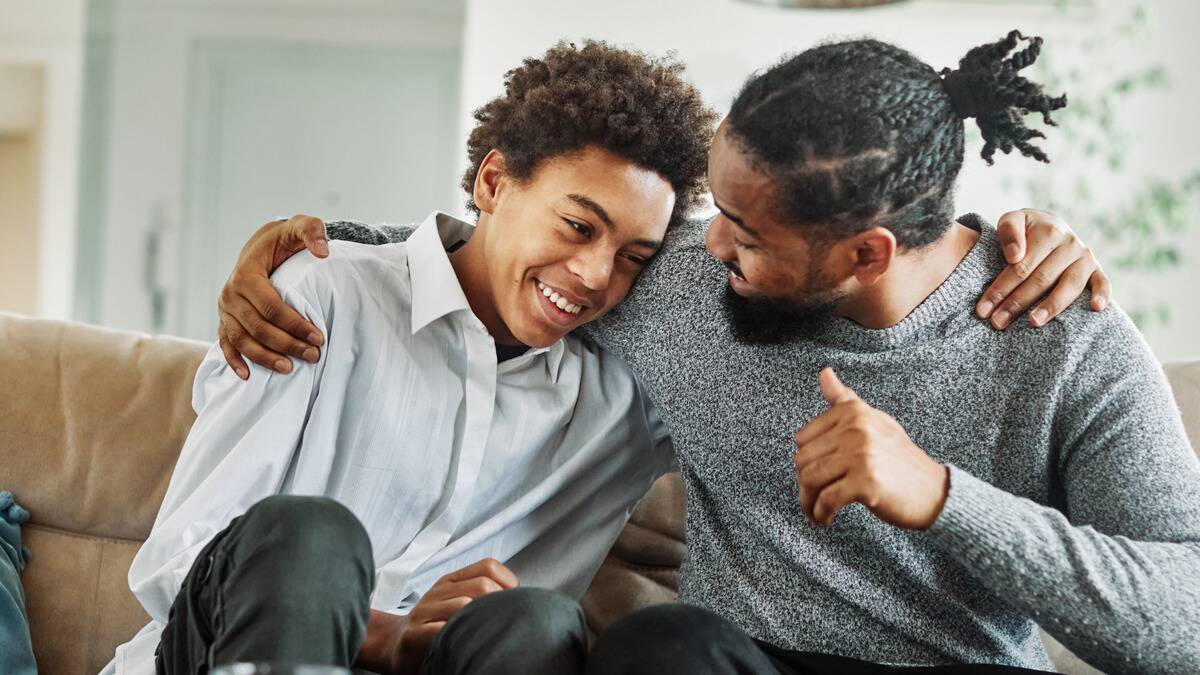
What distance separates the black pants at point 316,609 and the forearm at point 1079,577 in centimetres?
37

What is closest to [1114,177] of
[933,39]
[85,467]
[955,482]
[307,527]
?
[933,39]

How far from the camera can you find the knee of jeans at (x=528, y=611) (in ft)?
3.48

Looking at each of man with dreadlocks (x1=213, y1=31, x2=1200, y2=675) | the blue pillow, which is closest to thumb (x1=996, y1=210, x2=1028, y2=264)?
man with dreadlocks (x1=213, y1=31, x2=1200, y2=675)

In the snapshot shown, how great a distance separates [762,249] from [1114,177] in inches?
129

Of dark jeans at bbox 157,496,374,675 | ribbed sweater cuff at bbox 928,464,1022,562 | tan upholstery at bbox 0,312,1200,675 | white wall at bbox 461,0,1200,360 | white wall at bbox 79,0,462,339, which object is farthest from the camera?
white wall at bbox 79,0,462,339

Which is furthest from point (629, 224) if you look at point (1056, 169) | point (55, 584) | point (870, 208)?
point (1056, 169)

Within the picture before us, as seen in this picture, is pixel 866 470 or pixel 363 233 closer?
pixel 866 470

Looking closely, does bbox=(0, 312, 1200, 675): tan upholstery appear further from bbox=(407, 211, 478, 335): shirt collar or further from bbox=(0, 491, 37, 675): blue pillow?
bbox=(407, 211, 478, 335): shirt collar

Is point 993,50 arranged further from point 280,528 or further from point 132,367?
point 132,367

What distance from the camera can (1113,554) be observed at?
113cm

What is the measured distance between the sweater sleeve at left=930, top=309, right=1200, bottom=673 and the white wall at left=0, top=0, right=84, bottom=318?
162 inches

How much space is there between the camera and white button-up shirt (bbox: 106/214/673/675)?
4.50 feet

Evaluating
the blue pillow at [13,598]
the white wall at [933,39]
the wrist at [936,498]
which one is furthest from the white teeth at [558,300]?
the white wall at [933,39]

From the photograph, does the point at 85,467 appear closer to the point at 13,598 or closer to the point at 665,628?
the point at 13,598
